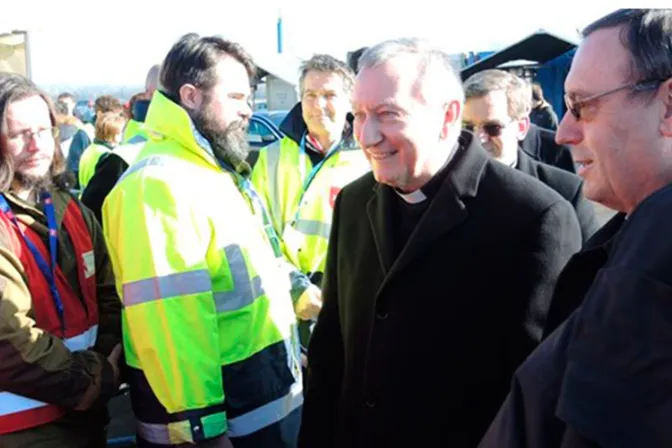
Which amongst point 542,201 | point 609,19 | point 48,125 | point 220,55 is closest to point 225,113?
point 220,55

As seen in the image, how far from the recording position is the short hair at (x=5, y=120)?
2322mm

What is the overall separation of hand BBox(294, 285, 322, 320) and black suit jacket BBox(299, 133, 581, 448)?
1.12 meters

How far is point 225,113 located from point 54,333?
3.24 ft

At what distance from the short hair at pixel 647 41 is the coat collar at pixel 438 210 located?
66 centimetres

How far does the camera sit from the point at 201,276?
2201 millimetres

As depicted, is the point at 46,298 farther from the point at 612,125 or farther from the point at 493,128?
the point at 493,128

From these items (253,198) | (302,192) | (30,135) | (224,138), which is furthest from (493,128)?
(30,135)

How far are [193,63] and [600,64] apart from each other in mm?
1578

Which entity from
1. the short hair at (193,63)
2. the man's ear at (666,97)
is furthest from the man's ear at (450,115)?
the short hair at (193,63)

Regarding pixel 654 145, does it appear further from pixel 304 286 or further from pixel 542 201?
pixel 304 286

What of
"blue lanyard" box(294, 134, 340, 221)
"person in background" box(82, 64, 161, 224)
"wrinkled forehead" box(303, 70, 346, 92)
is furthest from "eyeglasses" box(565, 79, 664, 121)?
"person in background" box(82, 64, 161, 224)

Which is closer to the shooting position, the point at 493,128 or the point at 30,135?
the point at 30,135

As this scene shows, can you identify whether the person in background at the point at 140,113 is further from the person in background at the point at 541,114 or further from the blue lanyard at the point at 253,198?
the person in background at the point at 541,114

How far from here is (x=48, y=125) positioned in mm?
2484
